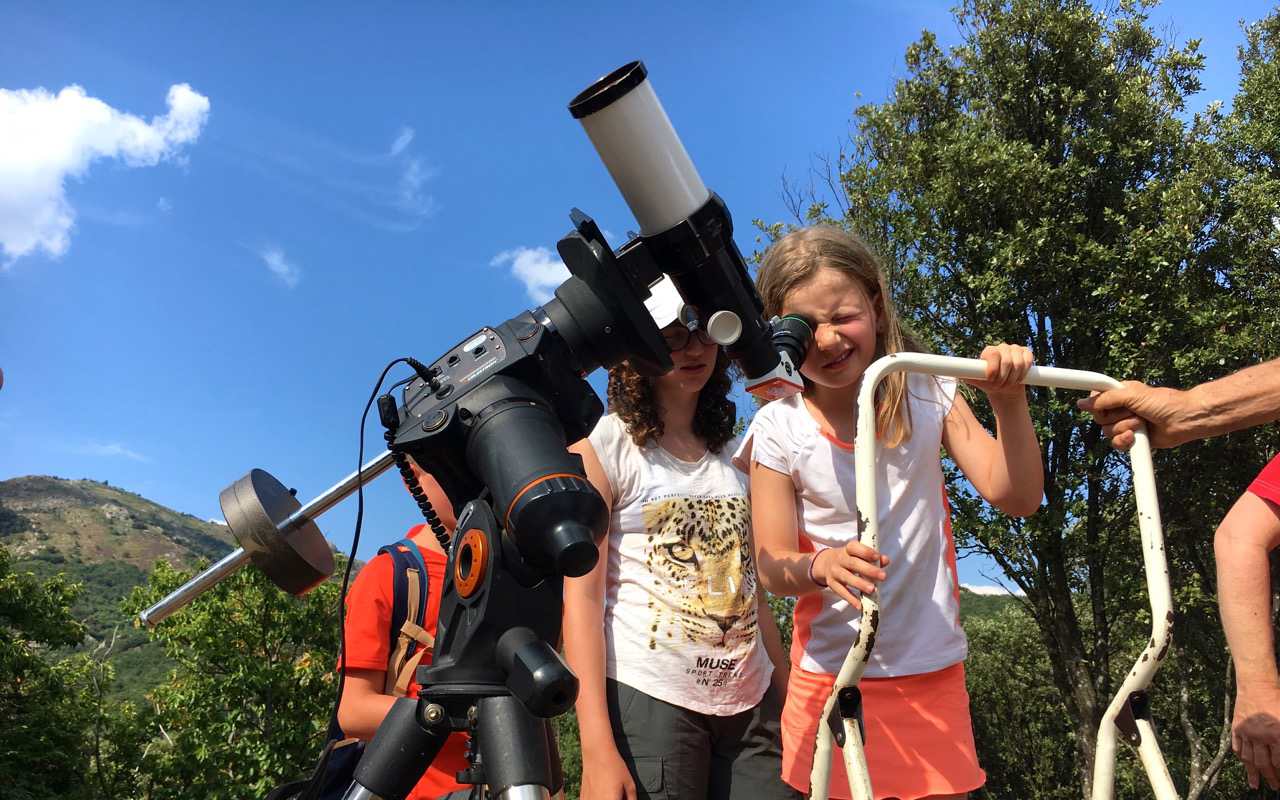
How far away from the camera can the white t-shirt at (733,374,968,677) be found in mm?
2225

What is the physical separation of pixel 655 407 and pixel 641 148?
1430 millimetres

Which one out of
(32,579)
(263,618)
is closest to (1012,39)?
(263,618)

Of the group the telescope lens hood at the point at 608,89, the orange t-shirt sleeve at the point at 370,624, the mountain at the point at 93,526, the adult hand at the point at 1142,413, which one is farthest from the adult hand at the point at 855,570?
the mountain at the point at 93,526

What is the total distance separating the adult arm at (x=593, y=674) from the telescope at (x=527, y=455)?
2.05 feet

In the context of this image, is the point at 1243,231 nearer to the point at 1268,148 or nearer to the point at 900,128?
the point at 1268,148

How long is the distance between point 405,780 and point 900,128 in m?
15.3

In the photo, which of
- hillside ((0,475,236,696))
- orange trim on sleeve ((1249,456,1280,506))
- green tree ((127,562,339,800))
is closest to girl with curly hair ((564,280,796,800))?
orange trim on sleeve ((1249,456,1280,506))

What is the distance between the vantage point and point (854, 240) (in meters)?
2.76

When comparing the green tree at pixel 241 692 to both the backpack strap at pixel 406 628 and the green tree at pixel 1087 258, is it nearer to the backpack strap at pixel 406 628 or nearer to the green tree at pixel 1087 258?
the green tree at pixel 1087 258

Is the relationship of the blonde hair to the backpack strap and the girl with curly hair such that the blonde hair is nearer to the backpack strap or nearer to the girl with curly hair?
the girl with curly hair

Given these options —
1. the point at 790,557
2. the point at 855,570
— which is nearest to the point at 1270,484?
the point at 790,557

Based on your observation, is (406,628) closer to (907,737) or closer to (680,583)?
(680,583)

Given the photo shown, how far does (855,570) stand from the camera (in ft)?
5.85

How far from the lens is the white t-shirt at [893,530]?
222 centimetres
